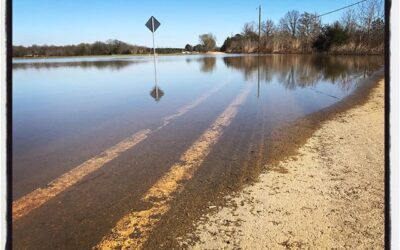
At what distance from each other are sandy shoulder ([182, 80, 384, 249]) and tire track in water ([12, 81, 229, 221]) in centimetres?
167

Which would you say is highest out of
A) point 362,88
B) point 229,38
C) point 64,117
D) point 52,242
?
point 229,38

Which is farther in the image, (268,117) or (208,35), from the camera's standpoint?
(208,35)

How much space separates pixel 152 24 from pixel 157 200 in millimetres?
14566

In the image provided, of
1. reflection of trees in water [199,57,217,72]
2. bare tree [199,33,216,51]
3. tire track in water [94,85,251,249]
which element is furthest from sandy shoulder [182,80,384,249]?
bare tree [199,33,216,51]

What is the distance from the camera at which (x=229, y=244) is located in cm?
264

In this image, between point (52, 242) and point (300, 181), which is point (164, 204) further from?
point (300, 181)

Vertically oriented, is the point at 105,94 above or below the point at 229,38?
below

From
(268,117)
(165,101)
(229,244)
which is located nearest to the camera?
(229,244)

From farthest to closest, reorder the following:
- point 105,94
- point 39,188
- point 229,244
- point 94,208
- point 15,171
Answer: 1. point 105,94
2. point 15,171
3. point 39,188
4. point 94,208
5. point 229,244

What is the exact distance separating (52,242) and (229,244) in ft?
4.51

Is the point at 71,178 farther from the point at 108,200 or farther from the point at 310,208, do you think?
the point at 310,208

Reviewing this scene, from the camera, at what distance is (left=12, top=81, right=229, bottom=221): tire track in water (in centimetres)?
337

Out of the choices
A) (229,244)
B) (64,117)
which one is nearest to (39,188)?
(229,244)

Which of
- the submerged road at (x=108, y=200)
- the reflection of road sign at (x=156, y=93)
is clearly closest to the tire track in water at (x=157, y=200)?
the submerged road at (x=108, y=200)
